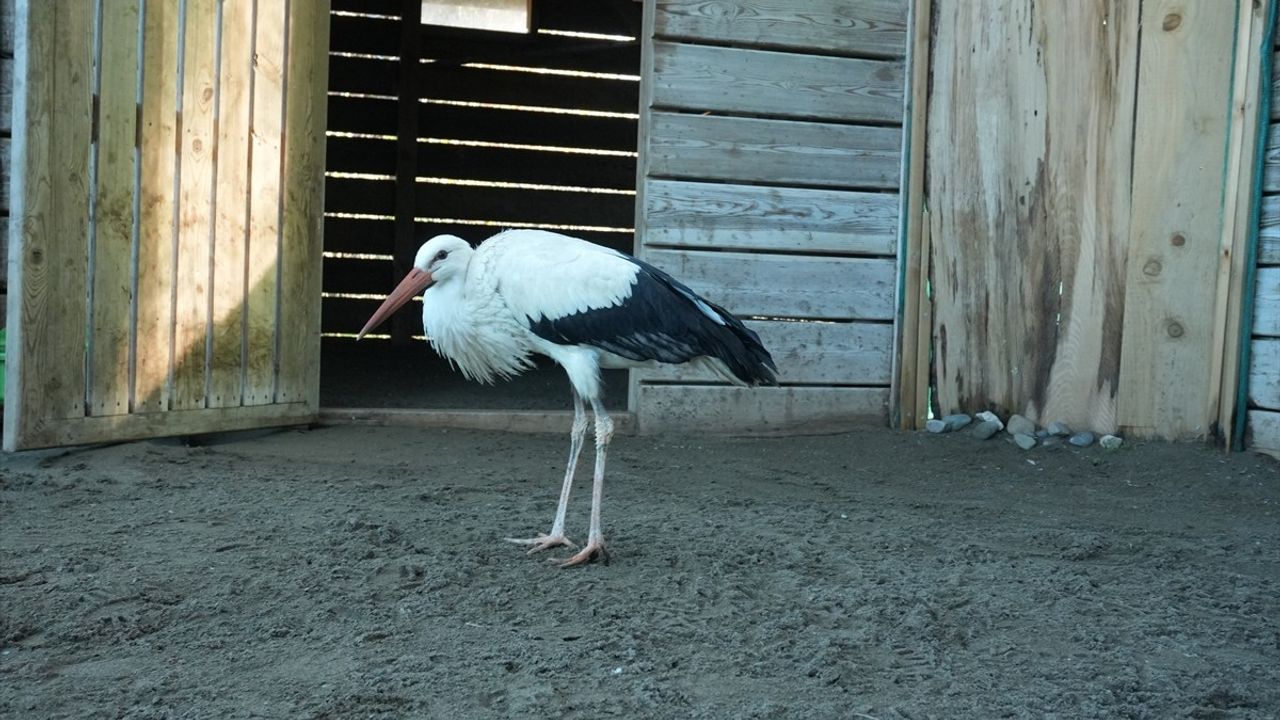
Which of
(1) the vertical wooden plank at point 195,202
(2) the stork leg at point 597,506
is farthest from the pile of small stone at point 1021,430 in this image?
(1) the vertical wooden plank at point 195,202

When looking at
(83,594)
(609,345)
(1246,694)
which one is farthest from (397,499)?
(1246,694)

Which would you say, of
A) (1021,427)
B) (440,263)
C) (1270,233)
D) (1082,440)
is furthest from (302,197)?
(1270,233)

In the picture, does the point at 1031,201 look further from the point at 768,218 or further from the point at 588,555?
the point at 588,555

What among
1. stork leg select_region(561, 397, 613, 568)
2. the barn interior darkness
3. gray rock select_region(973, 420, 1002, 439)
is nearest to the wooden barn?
gray rock select_region(973, 420, 1002, 439)

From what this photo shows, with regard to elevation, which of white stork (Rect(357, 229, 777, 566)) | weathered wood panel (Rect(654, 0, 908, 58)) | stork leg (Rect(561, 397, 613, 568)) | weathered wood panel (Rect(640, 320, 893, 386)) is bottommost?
stork leg (Rect(561, 397, 613, 568))

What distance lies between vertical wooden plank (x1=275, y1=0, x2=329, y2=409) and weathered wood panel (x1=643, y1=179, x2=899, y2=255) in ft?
5.61

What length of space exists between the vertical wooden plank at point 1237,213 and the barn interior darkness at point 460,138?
21.8 feet

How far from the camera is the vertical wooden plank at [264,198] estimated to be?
614 centimetres

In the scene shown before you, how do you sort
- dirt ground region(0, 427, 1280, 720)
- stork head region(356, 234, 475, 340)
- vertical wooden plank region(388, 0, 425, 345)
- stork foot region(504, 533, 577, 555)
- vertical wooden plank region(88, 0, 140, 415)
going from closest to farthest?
dirt ground region(0, 427, 1280, 720)
stork foot region(504, 533, 577, 555)
stork head region(356, 234, 475, 340)
vertical wooden plank region(88, 0, 140, 415)
vertical wooden plank region(388, 0, 425, 345)

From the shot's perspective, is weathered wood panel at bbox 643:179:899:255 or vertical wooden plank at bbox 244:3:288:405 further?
weathered wood panel at bbox 643:179:899:255

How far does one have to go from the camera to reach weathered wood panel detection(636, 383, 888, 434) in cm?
687

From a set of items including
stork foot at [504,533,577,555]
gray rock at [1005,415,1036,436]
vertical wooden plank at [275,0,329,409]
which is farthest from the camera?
gray rock at [1005,415,1036,436]

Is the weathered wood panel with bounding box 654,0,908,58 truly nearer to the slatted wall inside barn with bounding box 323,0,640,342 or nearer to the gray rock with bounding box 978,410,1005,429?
the gray rock with bounding box 978,410,1005,429

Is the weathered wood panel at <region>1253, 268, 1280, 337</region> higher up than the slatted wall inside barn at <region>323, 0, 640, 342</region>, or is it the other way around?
the slatted wall inside barn at <region>323, 0, 640, 342</region>
